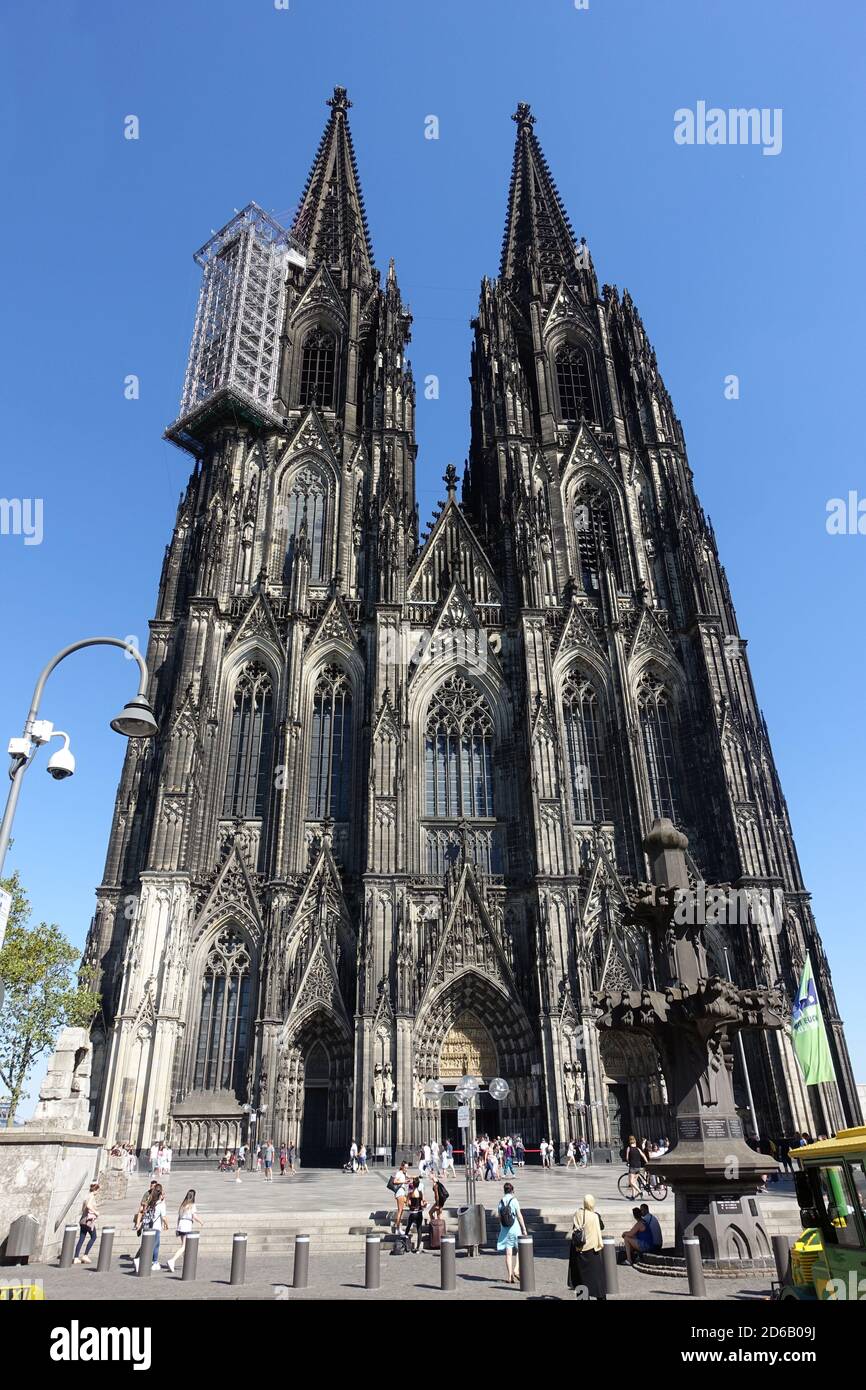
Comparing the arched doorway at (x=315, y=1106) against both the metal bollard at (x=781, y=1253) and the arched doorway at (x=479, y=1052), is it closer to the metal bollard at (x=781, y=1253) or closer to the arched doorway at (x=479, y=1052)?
the arched doorway at (x=479, y=1052)

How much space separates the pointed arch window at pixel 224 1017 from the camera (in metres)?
25.6

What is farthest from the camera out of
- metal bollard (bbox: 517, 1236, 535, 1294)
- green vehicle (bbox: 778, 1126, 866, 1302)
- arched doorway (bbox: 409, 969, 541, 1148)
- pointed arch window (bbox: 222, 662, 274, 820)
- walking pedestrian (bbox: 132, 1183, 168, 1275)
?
pointed arch window (bbox: 222, 662, 274, 820)

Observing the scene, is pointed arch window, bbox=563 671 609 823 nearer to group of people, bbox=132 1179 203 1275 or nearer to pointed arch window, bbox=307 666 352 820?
pointed arch window, bbox=307 666 352 820

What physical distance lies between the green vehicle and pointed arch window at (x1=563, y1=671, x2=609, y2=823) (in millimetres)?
23936

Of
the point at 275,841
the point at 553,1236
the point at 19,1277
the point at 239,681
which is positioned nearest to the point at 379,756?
the point at 275,841

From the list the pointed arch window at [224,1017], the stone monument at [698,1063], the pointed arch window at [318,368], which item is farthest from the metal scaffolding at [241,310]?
the stone monument at [698,1063]

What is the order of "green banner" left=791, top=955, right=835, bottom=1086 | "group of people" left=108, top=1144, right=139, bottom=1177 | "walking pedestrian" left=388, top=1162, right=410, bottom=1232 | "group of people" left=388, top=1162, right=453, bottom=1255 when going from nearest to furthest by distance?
1. "group of people" left=388, top=1162, right=453, bottom=1255
2. "walking pedestrian" left=388, top=1162, right=410, bottom=1232
3. "group of people" left=108, top=1144, right=139, bottom=1177
4. "green banner" left=791, top=955, right=835, bottom=1086

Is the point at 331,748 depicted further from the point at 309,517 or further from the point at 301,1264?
the point at 301,1264

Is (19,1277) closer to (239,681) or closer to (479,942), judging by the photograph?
(479,942)

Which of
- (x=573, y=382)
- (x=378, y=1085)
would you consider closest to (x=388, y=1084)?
(x=378, y=1085)

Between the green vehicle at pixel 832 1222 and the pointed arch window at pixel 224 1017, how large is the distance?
870 inches

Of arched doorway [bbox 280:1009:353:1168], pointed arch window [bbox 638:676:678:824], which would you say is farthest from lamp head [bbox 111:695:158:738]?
pointed arch window [bbox 638:676:678:824]

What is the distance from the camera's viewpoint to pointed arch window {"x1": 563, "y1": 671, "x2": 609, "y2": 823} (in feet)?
101
